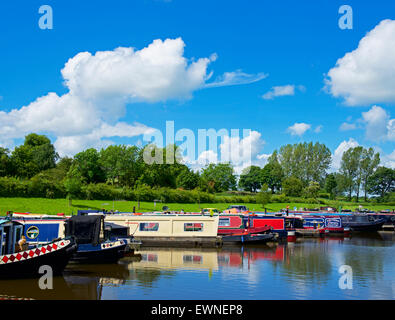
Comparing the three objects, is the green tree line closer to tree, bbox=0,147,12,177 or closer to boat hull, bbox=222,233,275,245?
tree, bbox=0,147,12,177

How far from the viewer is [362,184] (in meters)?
109

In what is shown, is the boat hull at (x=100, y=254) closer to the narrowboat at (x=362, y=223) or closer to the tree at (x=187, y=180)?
the narrowboat at (x=362, y=223)

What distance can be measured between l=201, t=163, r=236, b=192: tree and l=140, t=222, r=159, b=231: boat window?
278ft

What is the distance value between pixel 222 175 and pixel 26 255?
4157 inches

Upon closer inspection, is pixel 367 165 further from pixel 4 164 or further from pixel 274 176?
pixel 4 164

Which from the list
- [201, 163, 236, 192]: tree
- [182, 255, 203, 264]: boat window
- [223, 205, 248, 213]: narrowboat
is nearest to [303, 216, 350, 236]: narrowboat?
[223, 205, 248, 213]: narrowboat

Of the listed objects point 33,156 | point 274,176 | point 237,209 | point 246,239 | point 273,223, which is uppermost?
point 33,156

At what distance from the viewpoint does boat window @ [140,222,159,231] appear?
116 feet

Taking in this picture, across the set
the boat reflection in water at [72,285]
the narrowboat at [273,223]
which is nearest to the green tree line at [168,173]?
the narrowboat at [273,223]

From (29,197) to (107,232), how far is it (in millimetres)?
31999

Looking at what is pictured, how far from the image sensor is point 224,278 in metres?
20.8

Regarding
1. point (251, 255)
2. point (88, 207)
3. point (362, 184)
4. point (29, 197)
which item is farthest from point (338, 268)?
point (362, 184)

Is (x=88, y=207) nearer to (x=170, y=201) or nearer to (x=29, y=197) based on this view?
(x=29, y=197)

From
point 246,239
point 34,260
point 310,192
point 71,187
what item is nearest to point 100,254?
point 34,260
